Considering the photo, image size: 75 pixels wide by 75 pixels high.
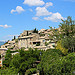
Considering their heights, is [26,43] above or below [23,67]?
above

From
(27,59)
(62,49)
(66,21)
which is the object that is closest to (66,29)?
(66,21)

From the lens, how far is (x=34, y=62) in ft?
92.3

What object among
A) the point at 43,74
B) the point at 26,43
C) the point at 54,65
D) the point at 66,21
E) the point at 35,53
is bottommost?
the point at 43,74

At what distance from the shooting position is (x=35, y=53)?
2994 centimetres

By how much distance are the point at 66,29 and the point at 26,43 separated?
88.3ft

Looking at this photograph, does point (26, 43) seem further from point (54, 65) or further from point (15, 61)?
point (54, 65)

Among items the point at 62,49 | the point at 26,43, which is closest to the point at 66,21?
the point at 62,49

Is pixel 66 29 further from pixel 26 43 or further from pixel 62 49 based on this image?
pixel 26 43

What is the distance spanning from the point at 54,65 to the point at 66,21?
23.4 m

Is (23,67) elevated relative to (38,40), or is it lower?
lower

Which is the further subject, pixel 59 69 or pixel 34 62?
pixel 34 62

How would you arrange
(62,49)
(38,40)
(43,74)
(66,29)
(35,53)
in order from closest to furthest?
(43,74) < (35,53) < (62,49) < (66,29) < (38,40)

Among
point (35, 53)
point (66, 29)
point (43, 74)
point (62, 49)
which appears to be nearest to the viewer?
point (43, 74)

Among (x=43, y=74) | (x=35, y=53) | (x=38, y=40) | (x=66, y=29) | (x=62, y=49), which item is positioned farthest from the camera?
(x=38, y=40)
